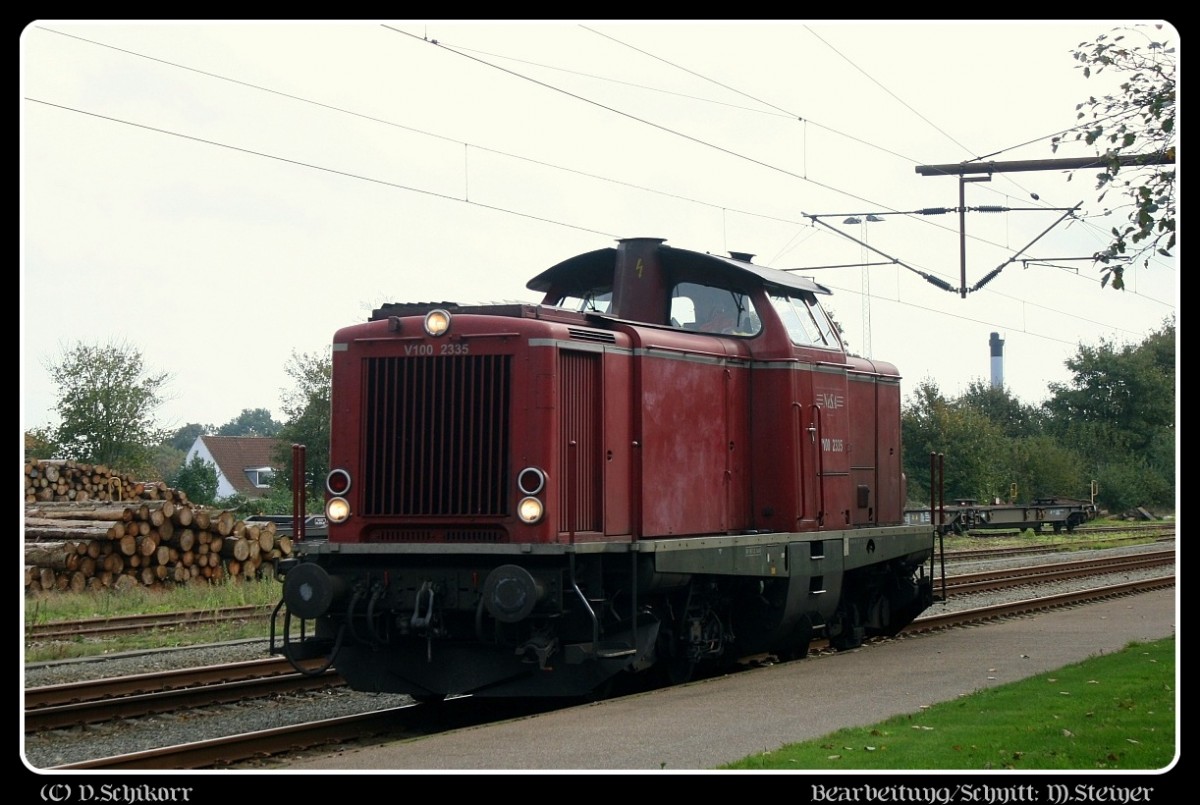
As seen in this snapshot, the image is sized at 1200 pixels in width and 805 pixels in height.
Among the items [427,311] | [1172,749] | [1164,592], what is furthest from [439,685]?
[1164,592]

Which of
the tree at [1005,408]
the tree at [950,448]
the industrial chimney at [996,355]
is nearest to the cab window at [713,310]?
the tree at [950,448]

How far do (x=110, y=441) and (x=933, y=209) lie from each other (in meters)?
24.4

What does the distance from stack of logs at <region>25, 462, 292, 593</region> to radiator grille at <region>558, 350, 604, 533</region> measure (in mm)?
11819

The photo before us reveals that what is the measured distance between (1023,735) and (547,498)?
3.74 meters

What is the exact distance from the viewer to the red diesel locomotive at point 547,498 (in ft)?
33.2

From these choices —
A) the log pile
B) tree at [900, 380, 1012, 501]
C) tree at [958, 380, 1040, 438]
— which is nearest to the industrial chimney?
tree at [958, 380, 1040, 438]

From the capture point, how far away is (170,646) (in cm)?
1500

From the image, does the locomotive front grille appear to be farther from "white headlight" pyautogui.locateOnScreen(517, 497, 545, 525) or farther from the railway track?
the railway track

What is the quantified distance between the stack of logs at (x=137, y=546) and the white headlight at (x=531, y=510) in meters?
12.0

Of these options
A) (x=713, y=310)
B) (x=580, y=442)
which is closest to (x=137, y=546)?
(x=713, y=310)

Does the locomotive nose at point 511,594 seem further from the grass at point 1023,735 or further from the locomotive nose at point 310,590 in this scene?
the grass at point 1023,735

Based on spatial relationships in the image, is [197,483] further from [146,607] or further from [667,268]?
[667,268]
